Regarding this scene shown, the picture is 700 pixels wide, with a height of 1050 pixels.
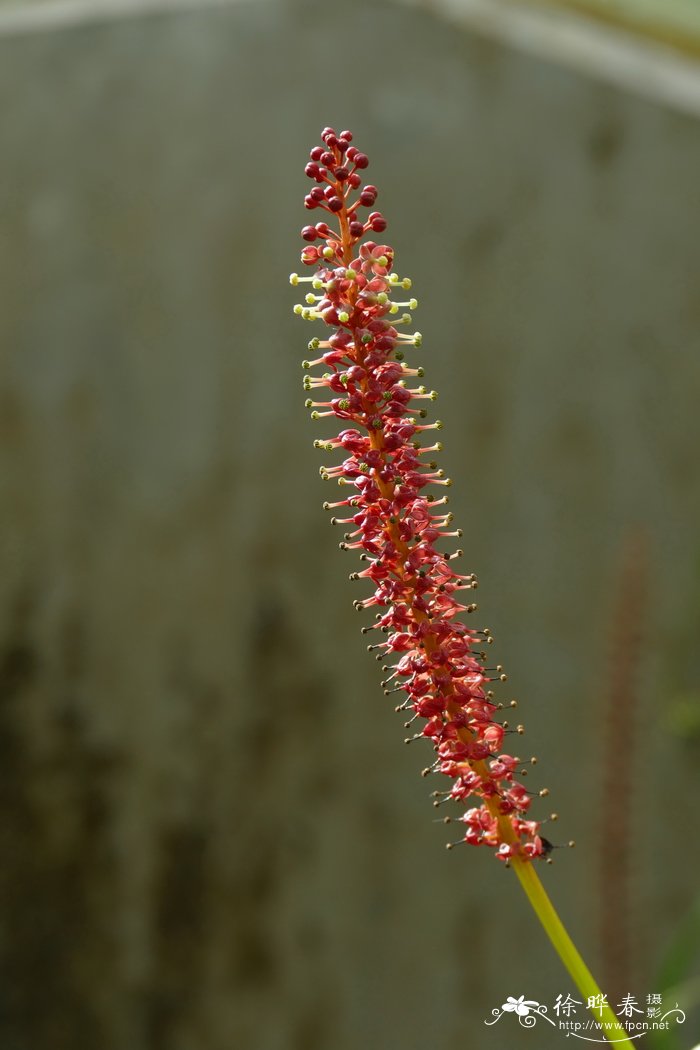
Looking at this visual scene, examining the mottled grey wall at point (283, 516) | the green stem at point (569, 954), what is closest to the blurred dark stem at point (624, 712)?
the mottled grey wall at point (283, 516)

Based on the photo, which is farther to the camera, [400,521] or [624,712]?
[624,712]

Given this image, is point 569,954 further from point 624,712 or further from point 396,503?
point 624,712

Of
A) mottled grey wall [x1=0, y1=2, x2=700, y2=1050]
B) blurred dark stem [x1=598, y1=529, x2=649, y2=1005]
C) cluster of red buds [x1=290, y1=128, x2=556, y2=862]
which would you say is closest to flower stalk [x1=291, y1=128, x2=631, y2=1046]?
cluster of red buds [x1=290, y1=128, x2=556, y2=862]

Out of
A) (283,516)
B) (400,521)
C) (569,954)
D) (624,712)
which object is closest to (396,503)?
(400,521)

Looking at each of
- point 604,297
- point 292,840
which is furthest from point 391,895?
point 604,297

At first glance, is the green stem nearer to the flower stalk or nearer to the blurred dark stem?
the flower stalk

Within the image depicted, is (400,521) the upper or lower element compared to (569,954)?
upper

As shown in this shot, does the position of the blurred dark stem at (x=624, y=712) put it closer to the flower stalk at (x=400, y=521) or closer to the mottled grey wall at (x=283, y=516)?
the mottled grey wall at (x=283, y=516)
